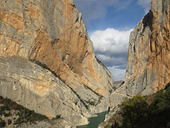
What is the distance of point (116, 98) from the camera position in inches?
2410

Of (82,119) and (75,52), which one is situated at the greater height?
(75,52)

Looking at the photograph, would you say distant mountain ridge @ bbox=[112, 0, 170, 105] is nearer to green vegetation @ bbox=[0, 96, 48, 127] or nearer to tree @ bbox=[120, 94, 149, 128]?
tree @ bbox=[120, 94, 149, 128]

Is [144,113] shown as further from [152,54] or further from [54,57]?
[54,57]

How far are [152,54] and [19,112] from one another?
36141mm

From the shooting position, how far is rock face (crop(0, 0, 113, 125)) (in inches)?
1299

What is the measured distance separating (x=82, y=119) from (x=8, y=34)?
28.6 m

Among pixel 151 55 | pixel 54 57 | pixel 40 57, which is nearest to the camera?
pixel 40 57

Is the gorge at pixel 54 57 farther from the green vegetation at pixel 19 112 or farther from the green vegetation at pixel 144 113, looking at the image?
the green vegetation at pixel 144 113

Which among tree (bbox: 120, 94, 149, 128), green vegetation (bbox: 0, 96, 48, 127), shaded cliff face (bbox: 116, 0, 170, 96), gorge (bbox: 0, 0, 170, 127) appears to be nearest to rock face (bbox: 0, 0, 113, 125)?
gorge (bbox: 0, 0, 170, 127)

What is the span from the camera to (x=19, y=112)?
29.0m

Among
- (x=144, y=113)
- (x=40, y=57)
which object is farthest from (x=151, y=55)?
(x=40, y=57)

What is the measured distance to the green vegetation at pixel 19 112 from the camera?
87.9 ft

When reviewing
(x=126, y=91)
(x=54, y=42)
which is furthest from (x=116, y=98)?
(x=54, y=42)

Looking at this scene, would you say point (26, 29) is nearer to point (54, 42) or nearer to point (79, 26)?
point (54, 42)
